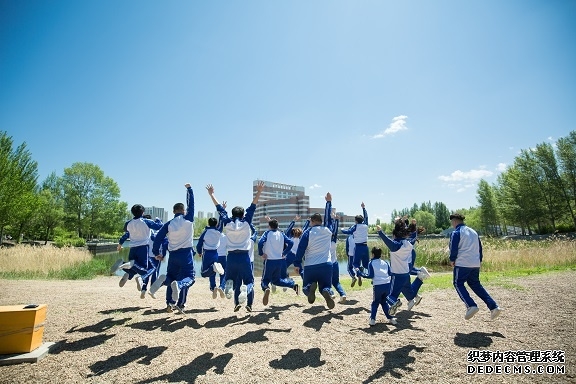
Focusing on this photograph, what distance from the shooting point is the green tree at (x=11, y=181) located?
23.1 metres

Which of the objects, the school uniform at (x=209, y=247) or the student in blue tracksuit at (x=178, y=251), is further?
the school uniform at (x=209, y=247)

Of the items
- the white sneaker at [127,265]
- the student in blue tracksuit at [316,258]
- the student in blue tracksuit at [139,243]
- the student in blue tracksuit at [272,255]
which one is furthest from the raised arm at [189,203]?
the student in blue tracksuit at [316,258]

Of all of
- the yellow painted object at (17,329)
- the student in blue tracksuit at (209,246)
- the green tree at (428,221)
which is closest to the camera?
the yellow painted object at (17,329)

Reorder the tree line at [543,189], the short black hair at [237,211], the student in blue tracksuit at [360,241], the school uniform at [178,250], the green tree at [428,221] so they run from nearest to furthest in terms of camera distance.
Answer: the school uniform at [178,250] → the short black hair at [237,211] → the student in blue tracksuit at [360,241] → the tree line at [543,189] → the green tree at [428,221]

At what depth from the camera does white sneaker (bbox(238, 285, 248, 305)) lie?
596 centimetres

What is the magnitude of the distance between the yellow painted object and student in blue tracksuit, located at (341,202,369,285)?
874cm

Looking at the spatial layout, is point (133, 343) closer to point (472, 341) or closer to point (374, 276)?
point (374, 276)

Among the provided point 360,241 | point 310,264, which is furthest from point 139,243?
point 360,241

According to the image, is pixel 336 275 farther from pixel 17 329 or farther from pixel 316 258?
pixel 17 329

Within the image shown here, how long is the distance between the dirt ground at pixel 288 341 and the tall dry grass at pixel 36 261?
27.7 ft

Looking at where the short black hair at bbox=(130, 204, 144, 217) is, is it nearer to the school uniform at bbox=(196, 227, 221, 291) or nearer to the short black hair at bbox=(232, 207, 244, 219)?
the school uniform at bbox=(196, 227, 221, 291)

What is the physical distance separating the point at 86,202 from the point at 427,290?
51.5m

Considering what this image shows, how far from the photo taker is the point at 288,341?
211 inches

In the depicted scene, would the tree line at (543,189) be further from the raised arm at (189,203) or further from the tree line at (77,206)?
the tree line at (77,206)
